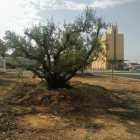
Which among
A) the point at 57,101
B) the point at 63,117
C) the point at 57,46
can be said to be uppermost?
the point at 57,46

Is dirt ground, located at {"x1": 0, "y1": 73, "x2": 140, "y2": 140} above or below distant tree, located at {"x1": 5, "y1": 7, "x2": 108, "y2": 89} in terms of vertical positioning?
below

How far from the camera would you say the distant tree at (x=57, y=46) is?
24.9 ft

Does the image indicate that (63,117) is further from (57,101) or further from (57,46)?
(57,46)

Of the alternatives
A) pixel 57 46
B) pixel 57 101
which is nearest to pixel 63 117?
pixel 57 101

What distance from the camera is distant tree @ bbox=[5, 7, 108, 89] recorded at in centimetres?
759

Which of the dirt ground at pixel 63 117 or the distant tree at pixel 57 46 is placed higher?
the distant tree at pixel 57 46

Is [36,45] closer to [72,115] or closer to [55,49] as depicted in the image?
[55,49]

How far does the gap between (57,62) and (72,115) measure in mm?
2962

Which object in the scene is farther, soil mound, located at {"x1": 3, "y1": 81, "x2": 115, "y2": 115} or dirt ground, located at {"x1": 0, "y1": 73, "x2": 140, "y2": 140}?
soil mound, located at {"x1": 3, "y1": 81, "x2": 115, "y2": 115}

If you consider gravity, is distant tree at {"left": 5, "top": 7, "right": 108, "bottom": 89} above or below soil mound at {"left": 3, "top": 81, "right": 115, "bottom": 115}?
above

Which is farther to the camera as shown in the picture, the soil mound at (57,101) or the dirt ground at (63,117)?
the soil mound at (57,101)

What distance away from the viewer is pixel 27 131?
4.24 metres

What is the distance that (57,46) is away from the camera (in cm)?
761

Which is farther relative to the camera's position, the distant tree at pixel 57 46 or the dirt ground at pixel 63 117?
the distant tree at pixel 57 46
